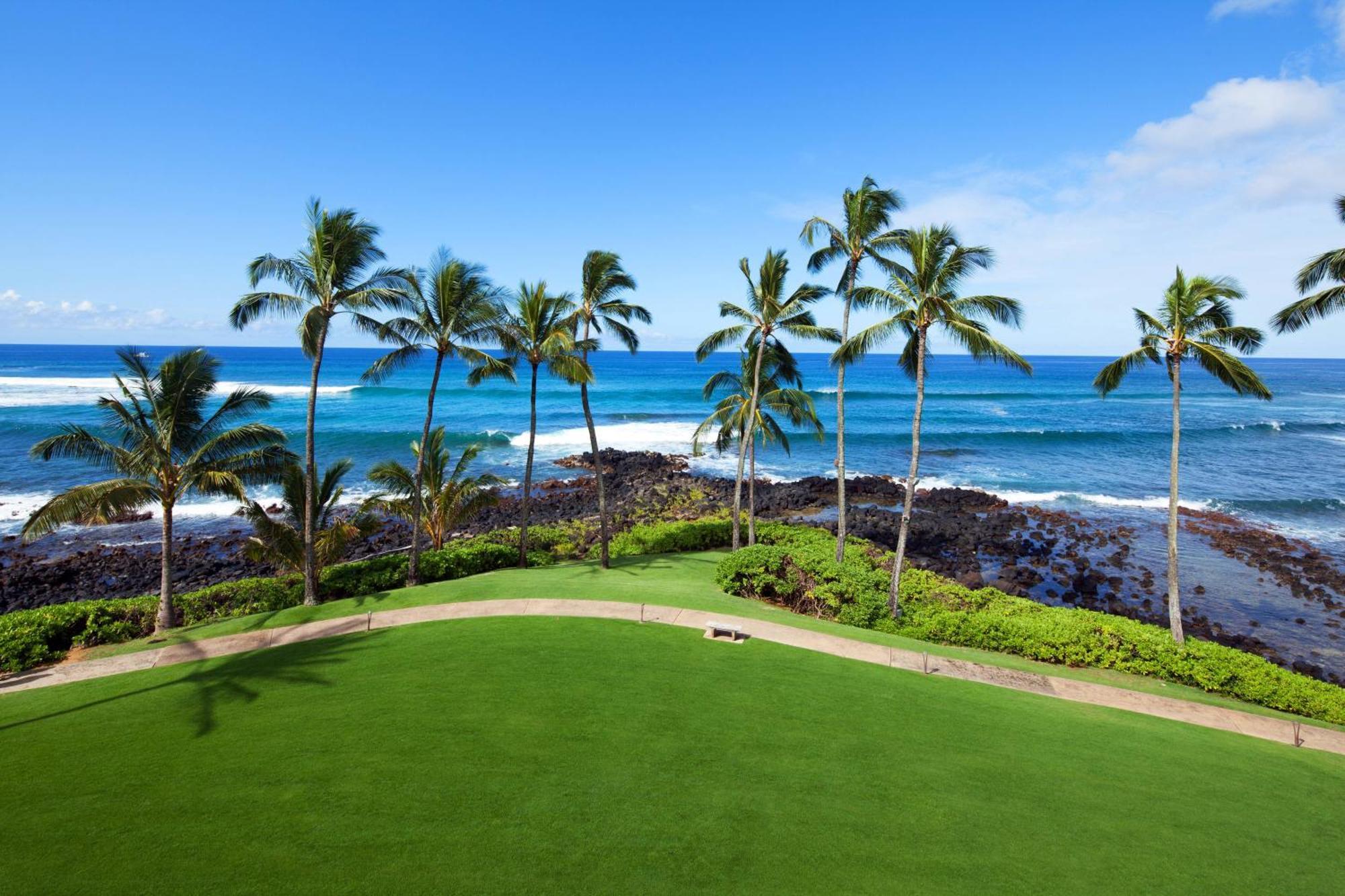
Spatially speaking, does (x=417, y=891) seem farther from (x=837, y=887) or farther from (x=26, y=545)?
(x=26, y=545)

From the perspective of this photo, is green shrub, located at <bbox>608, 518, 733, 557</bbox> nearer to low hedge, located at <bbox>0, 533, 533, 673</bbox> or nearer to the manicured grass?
low hedge, located at <bbox>0, 533, 533, 673</bbox>

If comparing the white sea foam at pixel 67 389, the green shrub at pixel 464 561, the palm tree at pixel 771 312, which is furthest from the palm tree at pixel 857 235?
the white sea foam at pixel 67 389

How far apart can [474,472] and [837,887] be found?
36.4 metres

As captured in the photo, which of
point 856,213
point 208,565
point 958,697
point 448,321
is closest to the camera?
point 958,697

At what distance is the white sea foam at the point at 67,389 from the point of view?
5956cm

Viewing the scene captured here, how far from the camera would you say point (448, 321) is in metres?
15.4

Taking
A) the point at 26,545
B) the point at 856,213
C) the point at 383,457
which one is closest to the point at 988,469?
the point at 856,213

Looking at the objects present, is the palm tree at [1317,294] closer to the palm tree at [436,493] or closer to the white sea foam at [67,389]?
the palm tree at [436,493]

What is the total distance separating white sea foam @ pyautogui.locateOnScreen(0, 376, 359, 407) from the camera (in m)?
59.6

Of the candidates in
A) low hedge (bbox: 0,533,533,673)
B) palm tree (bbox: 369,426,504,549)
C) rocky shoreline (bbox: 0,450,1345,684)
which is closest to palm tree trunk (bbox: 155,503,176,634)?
low hedge (bbox: 0,533,533,673)

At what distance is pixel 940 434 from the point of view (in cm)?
5356

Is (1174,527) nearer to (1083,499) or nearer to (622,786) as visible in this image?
(622,786)

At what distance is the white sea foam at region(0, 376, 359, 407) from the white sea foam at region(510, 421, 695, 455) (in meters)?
26.2

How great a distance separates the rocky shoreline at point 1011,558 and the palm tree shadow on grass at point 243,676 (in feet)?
44.0
